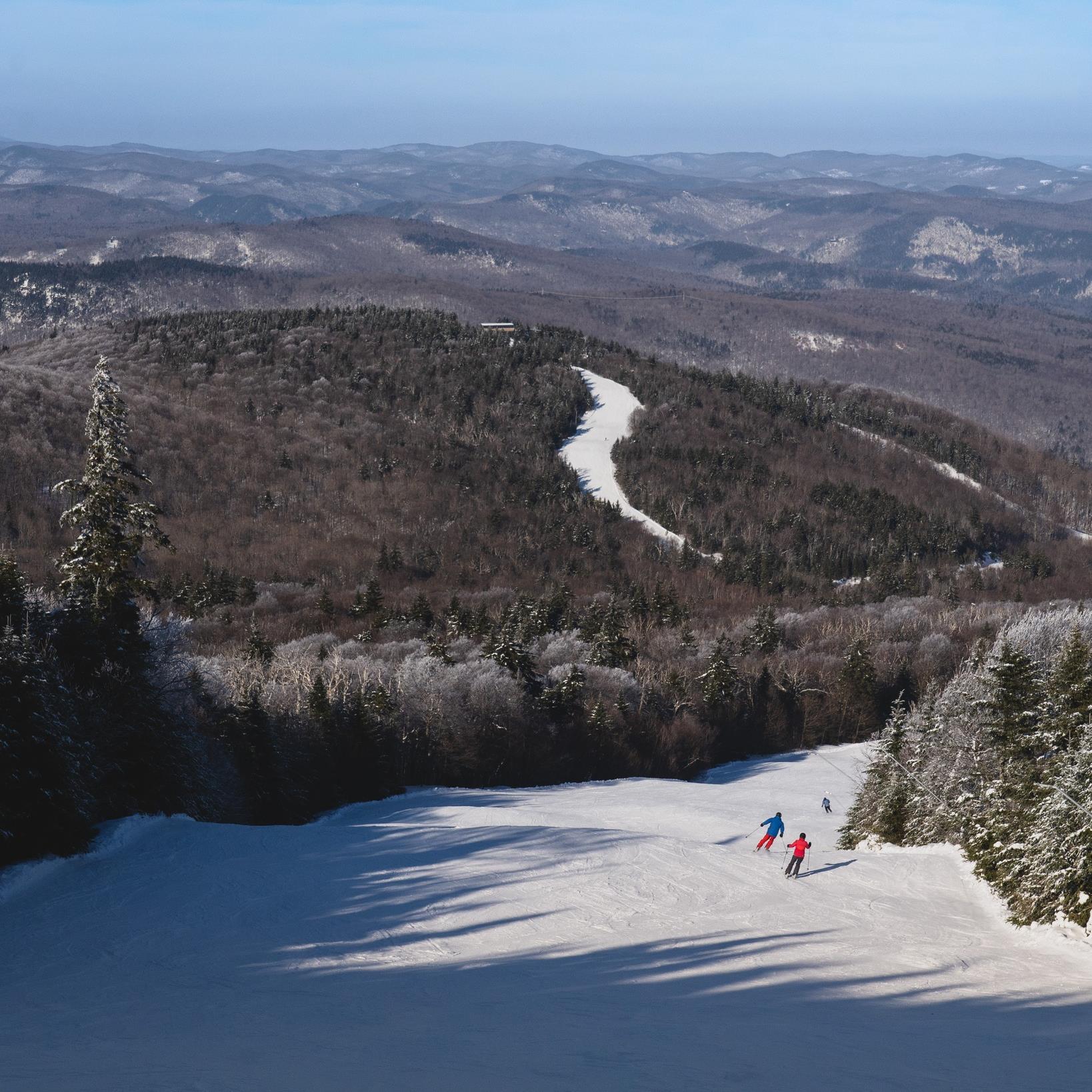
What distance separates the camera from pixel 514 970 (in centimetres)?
1797

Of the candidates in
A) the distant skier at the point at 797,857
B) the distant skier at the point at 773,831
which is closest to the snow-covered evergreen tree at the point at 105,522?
the distant skier at the point at 773,831

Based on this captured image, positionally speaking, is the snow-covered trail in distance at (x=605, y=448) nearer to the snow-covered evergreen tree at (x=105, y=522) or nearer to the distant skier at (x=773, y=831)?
the distant skier at (x=773, y=831)

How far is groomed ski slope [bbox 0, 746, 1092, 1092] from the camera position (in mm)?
13555

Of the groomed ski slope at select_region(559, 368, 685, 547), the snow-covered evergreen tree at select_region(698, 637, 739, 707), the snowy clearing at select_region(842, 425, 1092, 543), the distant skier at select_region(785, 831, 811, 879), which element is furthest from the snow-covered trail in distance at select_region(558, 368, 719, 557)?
the distant skier at select_region(785, 831, 811, 879)

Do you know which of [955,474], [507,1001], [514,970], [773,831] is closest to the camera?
[507,1001]

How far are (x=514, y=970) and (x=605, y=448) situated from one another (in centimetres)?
16146

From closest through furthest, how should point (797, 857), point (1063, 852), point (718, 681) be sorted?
point (1063, 852) < point (797, 857) < point (718, 681)

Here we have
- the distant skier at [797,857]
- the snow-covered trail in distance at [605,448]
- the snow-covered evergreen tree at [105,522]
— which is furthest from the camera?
the snow-covered trail in distance at [605,448]

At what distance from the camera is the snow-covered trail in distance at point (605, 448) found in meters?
157

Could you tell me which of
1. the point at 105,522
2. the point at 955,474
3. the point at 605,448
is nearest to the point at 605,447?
the point at 605,448

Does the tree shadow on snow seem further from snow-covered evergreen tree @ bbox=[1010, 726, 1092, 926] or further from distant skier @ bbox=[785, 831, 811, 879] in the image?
snow-covered evergreen tree @ bbox=[1010, 726, 1092, 926]

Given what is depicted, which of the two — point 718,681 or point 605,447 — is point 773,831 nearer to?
point 718,681

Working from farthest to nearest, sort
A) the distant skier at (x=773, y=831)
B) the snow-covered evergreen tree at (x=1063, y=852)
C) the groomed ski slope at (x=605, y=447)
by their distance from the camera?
the groomed ski slope at (x=605, y=447) < the distant skier at (x=773, y=831) < the snow-covered evergreen tree at (x=1063, y=852)

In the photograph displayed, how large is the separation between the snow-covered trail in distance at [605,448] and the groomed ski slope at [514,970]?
124 meters
